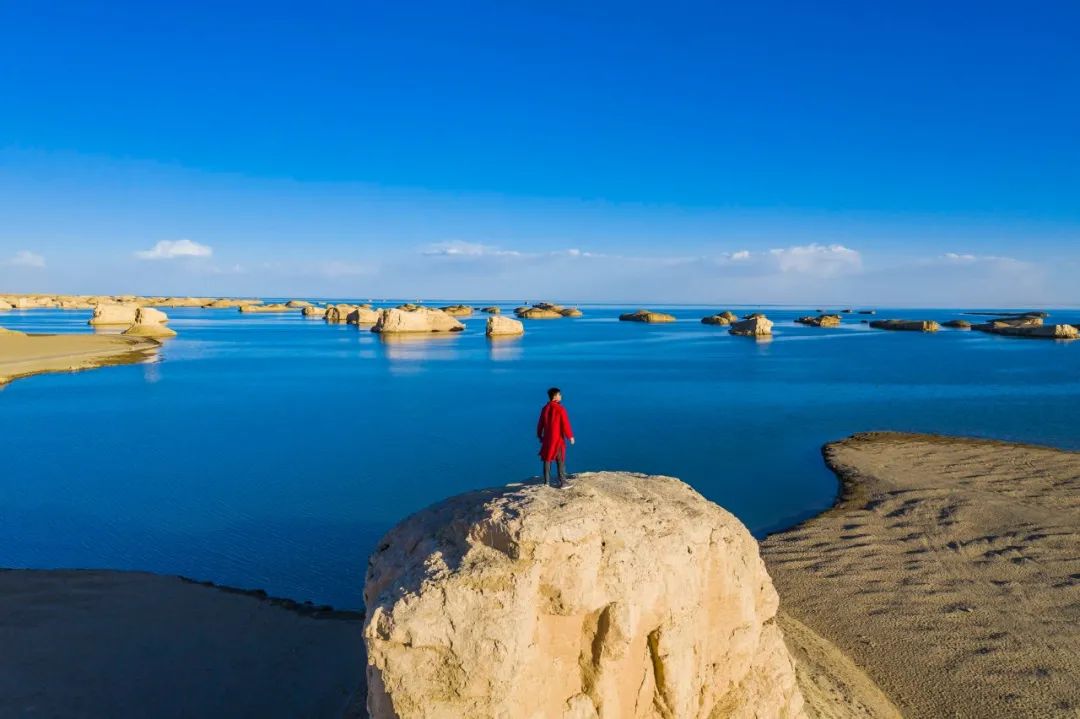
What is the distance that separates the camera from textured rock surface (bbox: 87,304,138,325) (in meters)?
92.9

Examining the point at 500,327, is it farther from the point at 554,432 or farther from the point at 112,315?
the point at 554,432

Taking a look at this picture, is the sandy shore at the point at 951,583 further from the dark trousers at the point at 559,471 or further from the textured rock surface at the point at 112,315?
the textured rock surface at the point at 112,315

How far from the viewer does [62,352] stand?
55625mm

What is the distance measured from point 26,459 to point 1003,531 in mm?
30951

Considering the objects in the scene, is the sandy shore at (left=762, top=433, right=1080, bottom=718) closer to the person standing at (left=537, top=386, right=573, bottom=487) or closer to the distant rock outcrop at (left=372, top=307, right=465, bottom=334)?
the person standing at (left=537, top=386, right=573, bottom=487)

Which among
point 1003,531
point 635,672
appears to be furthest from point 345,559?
point 1003,531

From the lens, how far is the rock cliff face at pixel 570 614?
19.0ft

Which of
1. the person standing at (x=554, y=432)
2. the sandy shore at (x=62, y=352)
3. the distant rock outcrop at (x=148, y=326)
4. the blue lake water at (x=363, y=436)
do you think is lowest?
the blue lake water at (x=363, y=436)

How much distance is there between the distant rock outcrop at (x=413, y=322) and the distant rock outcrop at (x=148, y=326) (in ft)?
92.1

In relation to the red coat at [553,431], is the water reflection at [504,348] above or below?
below

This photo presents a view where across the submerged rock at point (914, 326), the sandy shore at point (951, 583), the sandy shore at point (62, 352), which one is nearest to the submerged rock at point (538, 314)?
the submerged rock at point (914, 326)

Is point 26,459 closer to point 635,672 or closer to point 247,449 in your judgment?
point 247,449

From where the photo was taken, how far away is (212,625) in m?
11.0

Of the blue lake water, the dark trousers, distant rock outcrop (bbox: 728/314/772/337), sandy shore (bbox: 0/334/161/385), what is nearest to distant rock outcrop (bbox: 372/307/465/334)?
sandy shore (bbox: 0/334/161/385)
